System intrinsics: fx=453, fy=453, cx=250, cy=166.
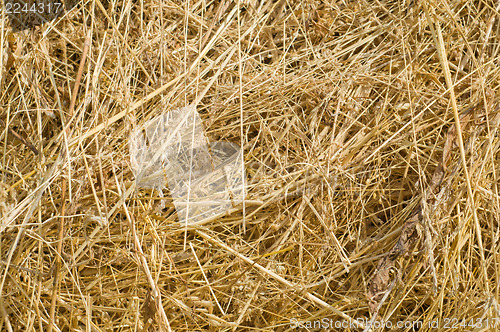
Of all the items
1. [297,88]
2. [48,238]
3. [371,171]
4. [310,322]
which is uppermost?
[297,88]

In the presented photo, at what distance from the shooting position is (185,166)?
47.7 inches

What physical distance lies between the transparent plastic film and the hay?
29 mm

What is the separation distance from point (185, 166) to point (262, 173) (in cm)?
21

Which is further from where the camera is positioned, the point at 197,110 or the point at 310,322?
the point at 197,110

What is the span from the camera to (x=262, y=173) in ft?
3.97

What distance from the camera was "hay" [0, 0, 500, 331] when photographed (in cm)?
110

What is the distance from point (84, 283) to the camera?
1147 millimetres

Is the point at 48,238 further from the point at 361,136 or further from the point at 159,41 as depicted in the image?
the point at 361,136

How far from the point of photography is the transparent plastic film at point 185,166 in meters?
1.16

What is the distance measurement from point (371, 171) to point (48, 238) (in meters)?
0.84

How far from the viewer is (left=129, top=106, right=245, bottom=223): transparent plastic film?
1.16 metres

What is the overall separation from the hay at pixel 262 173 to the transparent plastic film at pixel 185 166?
3 centimetres

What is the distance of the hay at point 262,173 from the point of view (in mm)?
1104

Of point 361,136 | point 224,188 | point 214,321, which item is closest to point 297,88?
point 361,136
